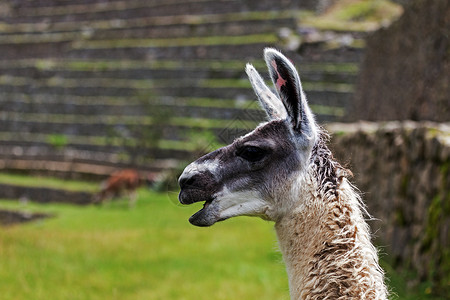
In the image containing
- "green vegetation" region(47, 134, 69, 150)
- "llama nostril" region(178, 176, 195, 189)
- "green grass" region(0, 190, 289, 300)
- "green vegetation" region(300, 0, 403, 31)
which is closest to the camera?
"llama nostril" region(178, 176, 195, 189)

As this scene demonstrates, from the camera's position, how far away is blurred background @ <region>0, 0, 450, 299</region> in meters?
6.31

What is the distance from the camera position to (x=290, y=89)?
246 cm

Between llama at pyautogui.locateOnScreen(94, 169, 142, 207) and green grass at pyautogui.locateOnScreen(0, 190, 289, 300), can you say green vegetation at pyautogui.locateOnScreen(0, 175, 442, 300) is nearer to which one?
green grass at pyautogui.locateOnScreen(0, 190, 289, 300)

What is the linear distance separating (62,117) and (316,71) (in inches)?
390

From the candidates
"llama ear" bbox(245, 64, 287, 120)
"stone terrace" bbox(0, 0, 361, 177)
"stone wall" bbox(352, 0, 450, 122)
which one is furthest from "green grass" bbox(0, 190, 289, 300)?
"stone terrace" bbox(0, 0, 361, 177)

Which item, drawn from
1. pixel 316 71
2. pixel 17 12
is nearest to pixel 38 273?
pixel 316 71

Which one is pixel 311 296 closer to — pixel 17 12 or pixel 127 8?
pixel 127 8

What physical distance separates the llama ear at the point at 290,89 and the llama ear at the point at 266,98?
168 mm

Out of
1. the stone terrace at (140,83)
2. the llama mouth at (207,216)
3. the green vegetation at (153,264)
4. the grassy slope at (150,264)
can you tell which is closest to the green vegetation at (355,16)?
the stone terrace at (140,83)

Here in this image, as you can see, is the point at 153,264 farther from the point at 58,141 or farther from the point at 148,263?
the point at 58,141

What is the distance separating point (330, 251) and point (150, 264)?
5.86m

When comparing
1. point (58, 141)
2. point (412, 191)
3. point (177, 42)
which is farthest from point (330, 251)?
point (177, 42)

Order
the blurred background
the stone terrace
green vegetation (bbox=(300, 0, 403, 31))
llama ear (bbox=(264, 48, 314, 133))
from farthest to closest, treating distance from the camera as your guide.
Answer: green vegetation (bbox=(300, 0, 403, 31)) < the stone terrace < the blurred background < llama ear (bbox=(264, 48, 314, 133))

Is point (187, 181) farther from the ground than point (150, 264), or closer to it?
farther from the ground
